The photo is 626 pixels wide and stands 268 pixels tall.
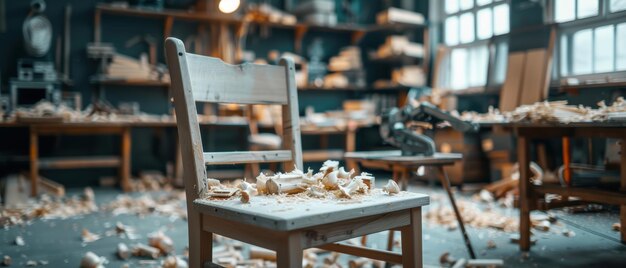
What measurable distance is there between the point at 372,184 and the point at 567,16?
4.03m

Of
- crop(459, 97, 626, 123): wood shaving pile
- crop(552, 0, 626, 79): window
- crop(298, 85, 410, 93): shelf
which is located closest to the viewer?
crop(459, 97, 626, 123): wood shaving pile

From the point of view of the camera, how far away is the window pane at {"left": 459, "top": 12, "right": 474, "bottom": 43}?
655 centimetres

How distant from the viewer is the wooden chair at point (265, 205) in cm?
121

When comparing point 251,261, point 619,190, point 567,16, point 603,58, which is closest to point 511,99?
point 567,16

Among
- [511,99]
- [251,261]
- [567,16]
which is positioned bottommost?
[251,261]

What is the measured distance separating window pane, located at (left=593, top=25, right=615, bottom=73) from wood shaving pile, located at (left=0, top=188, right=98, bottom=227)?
403 centimetres

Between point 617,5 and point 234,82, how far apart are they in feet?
7.44

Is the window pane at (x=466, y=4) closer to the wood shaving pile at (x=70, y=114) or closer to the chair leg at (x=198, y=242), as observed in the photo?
the wood shaving pile at (x=70, y=114)

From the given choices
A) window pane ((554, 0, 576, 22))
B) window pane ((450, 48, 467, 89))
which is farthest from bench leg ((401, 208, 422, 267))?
window pane ((450, 48, 467, 89))

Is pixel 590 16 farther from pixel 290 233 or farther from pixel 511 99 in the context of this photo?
pixel 290 233

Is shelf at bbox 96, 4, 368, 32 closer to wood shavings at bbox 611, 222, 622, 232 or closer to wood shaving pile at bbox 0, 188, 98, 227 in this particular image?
wood shaving pile at bbox 0, 188, 98, 227

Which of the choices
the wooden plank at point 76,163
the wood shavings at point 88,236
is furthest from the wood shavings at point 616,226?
the wooden plank at point 76,163

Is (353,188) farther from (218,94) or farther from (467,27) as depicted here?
(467,27)

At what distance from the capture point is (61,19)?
613 centimetres
